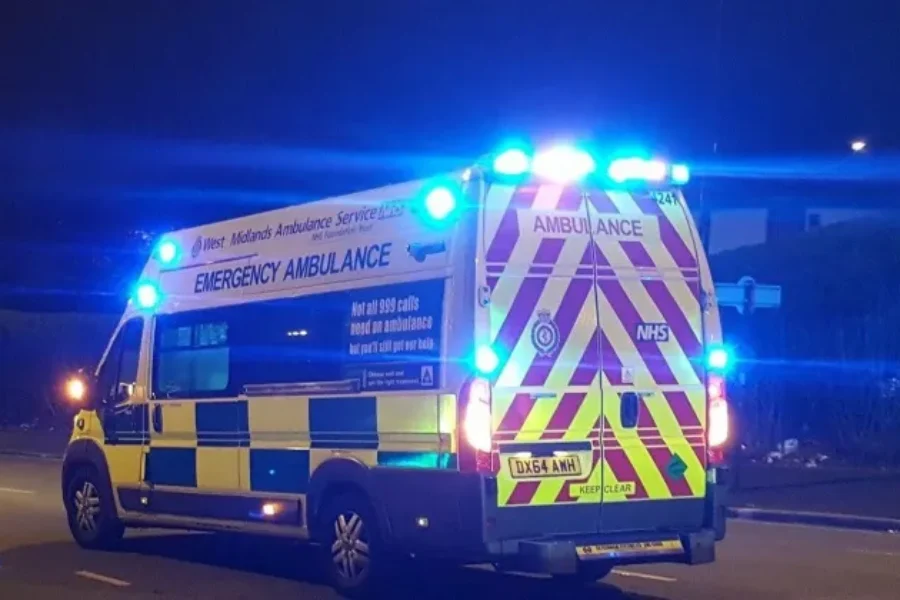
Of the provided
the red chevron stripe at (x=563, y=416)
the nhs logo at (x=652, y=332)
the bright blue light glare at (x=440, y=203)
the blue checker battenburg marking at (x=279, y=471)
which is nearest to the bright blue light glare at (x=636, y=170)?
the nhs logo at (x=652, y=332)

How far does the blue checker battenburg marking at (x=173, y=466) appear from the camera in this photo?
1164 cm

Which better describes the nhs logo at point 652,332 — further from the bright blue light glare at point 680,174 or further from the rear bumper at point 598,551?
the rear bumper at point 598,551

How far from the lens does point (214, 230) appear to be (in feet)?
39.1

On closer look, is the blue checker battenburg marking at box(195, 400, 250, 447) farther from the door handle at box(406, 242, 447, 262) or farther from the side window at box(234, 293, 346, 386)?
the door handle at box(406, 242, 447, 262)

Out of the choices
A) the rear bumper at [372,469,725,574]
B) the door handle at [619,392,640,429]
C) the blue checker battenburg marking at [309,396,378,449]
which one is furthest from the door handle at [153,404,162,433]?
the door handle at [619,392,640,429]

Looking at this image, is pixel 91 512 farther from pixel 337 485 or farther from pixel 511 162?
pixel 511 162

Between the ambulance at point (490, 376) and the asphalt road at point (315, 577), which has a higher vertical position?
the ambulance at point (490, 376)

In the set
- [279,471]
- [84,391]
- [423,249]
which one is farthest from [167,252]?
[423,249]

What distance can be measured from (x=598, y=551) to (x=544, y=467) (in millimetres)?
629

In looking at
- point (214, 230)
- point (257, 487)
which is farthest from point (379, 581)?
point (214, 230)

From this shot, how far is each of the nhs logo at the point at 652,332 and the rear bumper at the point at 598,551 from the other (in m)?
1.27

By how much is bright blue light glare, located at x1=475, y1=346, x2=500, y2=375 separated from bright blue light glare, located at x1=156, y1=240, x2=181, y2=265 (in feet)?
13.9

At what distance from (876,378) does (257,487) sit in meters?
15.4

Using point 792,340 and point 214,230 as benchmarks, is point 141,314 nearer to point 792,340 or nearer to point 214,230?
point 214,230
